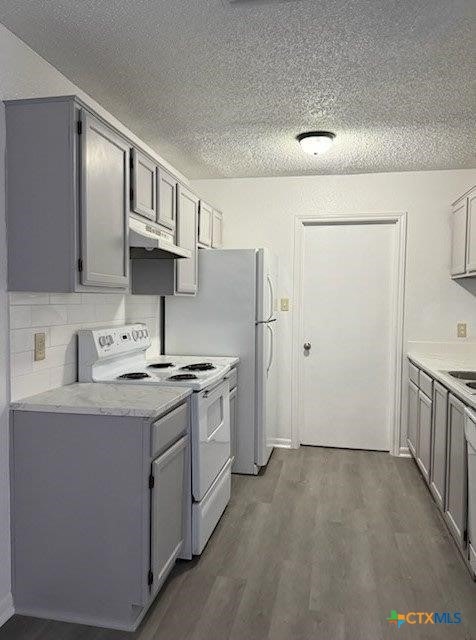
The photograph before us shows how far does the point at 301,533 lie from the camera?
2.77 meters

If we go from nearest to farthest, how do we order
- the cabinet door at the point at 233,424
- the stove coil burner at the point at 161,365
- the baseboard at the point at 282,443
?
the stove coil burner at the point at 161,365, the cabinet door at the point at 233,424, the baseboard at the point at 282,443

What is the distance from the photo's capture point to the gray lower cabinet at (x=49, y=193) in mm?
1938

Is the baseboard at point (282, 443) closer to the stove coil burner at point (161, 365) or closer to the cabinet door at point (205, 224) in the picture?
the stove coil burner at point (161, 365)

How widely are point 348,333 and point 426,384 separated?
103 centimetres

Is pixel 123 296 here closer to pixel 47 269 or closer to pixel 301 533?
pixel 47 269

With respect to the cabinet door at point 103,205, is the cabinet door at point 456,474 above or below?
below

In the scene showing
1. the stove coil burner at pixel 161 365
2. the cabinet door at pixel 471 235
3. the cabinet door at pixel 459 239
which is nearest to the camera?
the stove coil burner at pixel 161 365

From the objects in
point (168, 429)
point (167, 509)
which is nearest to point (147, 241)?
point (168, 429)

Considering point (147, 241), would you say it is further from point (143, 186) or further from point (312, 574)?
point (312, 574)

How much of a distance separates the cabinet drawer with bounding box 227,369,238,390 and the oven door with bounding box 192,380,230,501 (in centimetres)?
21

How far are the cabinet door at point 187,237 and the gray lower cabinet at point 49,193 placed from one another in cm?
117

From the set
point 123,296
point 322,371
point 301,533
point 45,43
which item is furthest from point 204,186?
point 301,533

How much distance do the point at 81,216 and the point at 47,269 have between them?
0.26 metres

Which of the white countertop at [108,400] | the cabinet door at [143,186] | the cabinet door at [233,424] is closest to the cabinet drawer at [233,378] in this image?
the cabinet door at [233,424]
